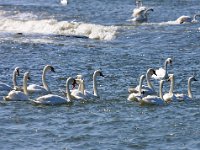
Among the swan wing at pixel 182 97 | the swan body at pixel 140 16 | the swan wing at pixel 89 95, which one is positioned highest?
the swan body at pixel 140 16

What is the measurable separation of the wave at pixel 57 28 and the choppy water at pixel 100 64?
0.05m

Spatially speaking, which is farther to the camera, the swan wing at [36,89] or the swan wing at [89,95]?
the swan wing at [36,89]

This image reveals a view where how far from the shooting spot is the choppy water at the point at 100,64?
61.6ft

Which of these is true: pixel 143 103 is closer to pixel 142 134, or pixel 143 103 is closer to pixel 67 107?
pixel 67 107

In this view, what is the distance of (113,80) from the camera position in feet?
85.6

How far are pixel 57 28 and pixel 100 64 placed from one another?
14.1 metres

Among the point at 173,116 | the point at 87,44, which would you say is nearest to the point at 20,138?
the point at 173,116

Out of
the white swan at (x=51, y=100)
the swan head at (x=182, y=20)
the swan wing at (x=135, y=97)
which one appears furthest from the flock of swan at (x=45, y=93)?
the swan head at (x=182, y=20)

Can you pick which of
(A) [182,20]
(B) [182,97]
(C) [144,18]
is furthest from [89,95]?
(C) [144,18]

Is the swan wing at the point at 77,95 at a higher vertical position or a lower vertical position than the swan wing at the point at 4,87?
lower

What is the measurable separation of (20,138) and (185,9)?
33613mm

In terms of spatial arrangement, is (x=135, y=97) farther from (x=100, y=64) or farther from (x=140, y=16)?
(x=140, y=16)

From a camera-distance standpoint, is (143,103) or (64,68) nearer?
(143,103)

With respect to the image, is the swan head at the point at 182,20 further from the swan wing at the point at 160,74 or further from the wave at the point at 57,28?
the swan wing at the point at 160,74
